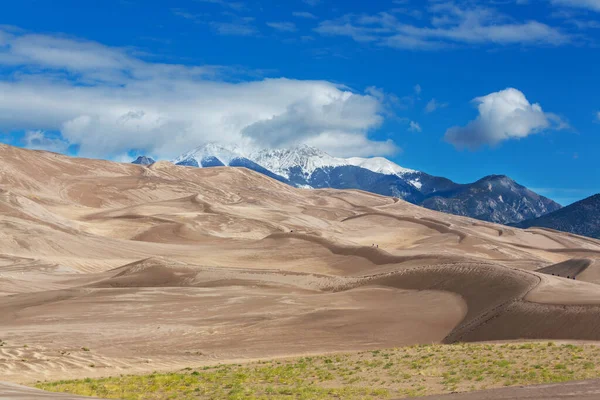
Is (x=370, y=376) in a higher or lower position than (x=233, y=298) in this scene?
lower

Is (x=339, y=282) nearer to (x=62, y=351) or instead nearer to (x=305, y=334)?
(x=305, y=334)

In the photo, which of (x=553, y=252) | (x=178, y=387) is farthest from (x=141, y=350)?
(x=553, y=252)

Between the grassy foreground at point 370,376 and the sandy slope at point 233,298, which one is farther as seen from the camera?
the sandy slope at point 233,298

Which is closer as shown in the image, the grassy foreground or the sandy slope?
the grassy foreground

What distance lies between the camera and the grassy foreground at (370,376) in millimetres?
19656

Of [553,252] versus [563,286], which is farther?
[553,252]

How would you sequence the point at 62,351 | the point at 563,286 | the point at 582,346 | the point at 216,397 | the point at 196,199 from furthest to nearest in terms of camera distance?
the point at 196,199, the point at 563,286, the point at 62,351, the point at 582,346, the point at 216,397

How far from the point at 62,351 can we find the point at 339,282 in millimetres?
22856

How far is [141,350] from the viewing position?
3077 centimetres

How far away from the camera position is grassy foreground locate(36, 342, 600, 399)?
64.5 feet

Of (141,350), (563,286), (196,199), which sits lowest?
(141,350)

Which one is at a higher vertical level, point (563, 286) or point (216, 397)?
point (563, 286)

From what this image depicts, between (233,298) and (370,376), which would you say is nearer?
(370,376)

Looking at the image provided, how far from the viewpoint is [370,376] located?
22.2 metres
